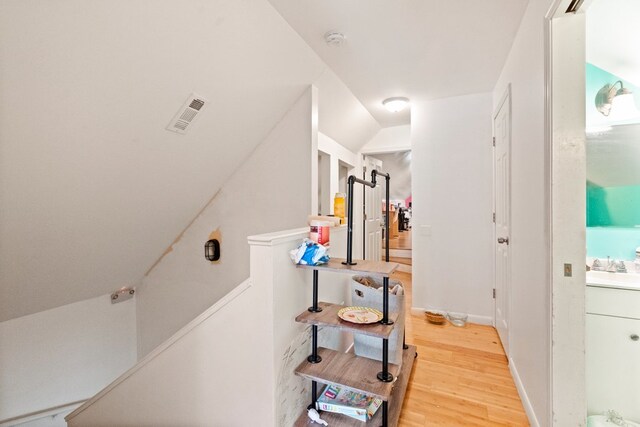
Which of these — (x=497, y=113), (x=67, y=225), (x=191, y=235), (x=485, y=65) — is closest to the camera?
(x=67, y=225)

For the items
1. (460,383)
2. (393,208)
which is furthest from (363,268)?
(393,208)

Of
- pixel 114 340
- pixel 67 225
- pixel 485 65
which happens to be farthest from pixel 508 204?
pixel 114 340

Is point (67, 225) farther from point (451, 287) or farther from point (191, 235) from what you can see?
point (451, 287)

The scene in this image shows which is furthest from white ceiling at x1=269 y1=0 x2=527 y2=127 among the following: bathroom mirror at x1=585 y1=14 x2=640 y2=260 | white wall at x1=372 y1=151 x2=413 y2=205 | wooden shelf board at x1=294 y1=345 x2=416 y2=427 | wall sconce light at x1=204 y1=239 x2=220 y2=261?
white wall at x1=372 y1=151 x2=413 y2=205

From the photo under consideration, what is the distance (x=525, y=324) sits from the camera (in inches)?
66.2

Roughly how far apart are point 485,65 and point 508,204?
118 cm

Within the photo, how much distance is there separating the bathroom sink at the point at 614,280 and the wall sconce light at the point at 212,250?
9.15 ft

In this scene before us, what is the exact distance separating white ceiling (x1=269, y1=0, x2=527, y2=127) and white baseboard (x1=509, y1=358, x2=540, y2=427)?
2282 mm

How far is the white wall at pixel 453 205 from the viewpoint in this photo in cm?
289

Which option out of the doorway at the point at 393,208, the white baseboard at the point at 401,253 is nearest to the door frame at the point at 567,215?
the doorway at the point at 393,208

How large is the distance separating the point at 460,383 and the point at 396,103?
264 centimetres

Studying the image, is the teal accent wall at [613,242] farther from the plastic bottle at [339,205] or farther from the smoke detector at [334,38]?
the smoke detector at [334,38]

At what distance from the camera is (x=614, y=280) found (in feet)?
4.90

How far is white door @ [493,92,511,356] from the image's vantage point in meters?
2.13
